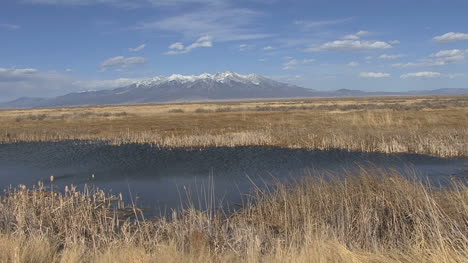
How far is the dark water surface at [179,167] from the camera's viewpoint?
18.3 metres

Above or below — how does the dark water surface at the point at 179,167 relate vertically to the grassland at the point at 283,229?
below

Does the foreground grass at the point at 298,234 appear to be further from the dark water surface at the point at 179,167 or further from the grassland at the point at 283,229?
the dark water surface at the point at 179,167

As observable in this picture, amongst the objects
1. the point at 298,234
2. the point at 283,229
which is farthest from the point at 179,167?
the point at 298,234

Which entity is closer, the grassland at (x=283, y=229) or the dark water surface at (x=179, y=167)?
the grassland at (x=283, y=229)

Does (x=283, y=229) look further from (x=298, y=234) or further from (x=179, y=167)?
(x=179, y=167)

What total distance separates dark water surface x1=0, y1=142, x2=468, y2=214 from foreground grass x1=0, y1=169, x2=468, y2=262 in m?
5.30

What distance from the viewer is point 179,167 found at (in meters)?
24.3

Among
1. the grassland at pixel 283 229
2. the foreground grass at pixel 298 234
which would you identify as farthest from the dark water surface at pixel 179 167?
the foreground grass at pixel 298 234

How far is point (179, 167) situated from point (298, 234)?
17.1 meters

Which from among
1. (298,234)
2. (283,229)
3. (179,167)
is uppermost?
(298,234)

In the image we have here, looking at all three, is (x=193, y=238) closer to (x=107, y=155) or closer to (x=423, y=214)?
(x=423, y=214)

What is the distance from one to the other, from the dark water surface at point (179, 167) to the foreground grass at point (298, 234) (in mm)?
5297

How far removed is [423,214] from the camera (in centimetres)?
812

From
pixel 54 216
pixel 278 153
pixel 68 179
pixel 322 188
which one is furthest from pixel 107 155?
pixel 322 188
